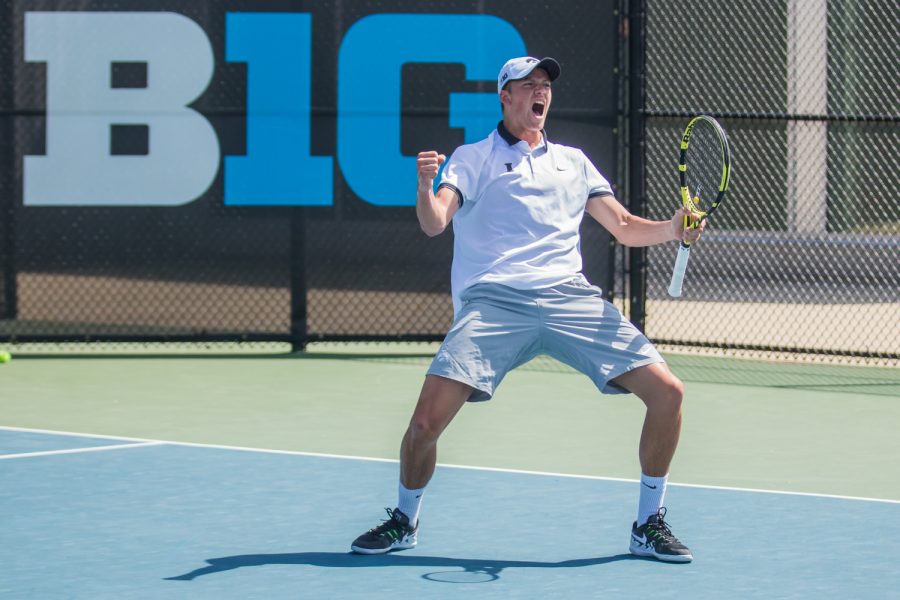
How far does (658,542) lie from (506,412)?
12.3 feet

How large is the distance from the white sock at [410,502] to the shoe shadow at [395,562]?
0.15 meters

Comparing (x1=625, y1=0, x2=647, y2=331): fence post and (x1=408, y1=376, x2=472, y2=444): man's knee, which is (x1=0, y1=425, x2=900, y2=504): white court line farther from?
(x1=625, y1=0, x2=647, y2=331): fence post

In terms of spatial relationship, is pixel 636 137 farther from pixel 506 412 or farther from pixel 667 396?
pixel 667 396

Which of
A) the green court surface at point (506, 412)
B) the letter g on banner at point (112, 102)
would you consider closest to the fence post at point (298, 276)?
the green court surface at point (506, 412)

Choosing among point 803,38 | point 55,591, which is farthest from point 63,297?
point 803,38

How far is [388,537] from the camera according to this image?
6105 millimetres

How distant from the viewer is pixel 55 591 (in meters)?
5.57

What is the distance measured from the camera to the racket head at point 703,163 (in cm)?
639

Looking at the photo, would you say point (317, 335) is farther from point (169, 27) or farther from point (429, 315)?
point (169, 27)

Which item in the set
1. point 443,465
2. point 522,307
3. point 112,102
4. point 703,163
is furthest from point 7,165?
point 522,307

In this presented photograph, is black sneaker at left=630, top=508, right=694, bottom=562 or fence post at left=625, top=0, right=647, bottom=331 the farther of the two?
fence post at left=625, top=0, right=647, bottom=331

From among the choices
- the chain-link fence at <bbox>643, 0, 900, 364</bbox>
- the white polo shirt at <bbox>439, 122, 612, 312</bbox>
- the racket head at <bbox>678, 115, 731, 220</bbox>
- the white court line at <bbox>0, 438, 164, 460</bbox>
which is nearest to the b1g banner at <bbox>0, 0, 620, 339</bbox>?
the racket head at <bbox>678, 115, 731, 220</bbox>

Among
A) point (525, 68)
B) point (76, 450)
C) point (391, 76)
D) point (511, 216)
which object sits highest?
point (391, 76)

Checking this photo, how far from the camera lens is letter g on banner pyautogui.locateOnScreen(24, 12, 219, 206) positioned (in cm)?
1230
